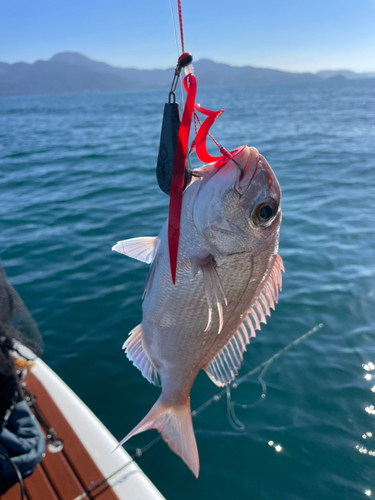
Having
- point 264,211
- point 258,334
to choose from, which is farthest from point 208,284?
point 258,334

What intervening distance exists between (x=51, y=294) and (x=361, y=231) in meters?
6.58

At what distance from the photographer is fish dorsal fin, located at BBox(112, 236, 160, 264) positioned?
1.85 m

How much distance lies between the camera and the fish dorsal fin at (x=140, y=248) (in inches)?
72.8

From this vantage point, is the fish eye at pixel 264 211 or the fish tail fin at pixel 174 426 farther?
the fish tail fin at pixel 174 426

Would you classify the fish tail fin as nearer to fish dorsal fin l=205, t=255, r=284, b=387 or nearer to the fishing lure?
fish dorsal fin l=205, t=255, r=284, b=387

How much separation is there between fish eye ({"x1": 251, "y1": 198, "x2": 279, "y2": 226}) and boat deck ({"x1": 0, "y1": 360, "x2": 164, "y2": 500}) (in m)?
2.33

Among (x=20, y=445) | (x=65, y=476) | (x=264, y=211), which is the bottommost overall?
(x=65, y=476)

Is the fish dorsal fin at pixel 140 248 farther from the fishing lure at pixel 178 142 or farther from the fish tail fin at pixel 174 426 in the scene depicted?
the fish tail fin at pixel 174 426

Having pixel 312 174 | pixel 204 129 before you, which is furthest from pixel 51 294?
pixel 312 174

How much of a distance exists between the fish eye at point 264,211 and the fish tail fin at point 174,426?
1161mm

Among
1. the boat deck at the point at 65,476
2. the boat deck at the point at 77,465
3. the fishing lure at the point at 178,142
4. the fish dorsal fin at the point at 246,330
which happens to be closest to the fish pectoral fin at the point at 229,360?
the fish dorsal fin at the point at 246,330

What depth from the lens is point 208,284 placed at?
1.54 meters

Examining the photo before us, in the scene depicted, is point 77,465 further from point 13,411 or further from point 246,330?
point 246,330

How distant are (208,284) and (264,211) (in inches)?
16.1
